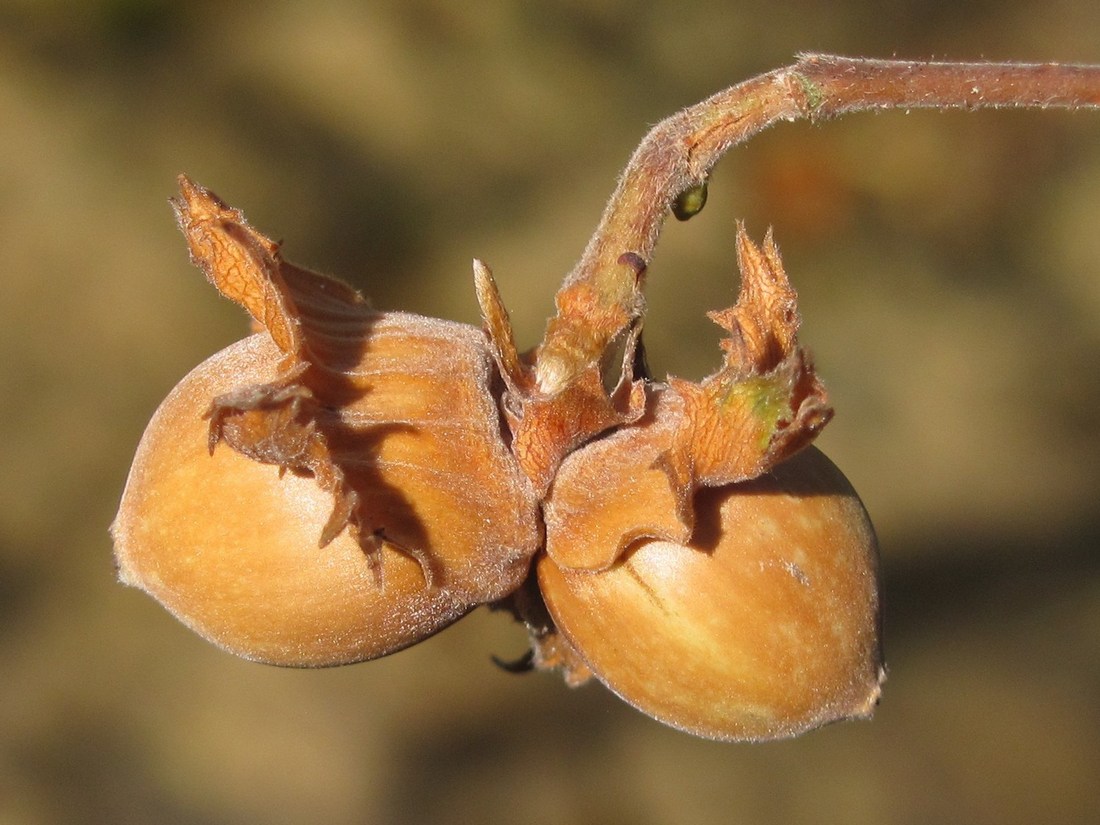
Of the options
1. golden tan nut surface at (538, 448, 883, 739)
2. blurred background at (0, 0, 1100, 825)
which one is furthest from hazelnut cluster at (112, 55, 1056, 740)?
blurred background at (0, 0, 1100, 825)

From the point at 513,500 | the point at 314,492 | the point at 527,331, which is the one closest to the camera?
the point at 314,492

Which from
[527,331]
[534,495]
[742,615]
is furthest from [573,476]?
[527,331]

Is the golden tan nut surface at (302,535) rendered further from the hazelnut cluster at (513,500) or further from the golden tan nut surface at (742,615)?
the golden tan nut surface at (742,615)

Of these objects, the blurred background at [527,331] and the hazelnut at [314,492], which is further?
the blurred background at [527,331]

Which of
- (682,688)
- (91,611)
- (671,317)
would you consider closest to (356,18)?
(671,317)

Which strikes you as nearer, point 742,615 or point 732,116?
point 742,615

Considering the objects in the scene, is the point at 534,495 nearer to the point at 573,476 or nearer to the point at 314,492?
the point at 573,476

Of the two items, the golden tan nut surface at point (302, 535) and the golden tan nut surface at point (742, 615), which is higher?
the golden tan nut surface at point (302, 535)

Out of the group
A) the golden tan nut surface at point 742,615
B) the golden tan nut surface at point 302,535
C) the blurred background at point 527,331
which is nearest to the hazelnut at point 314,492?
the golden tan nut surface at point 302,535
